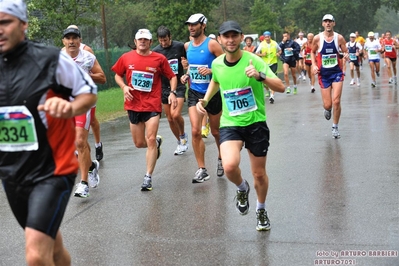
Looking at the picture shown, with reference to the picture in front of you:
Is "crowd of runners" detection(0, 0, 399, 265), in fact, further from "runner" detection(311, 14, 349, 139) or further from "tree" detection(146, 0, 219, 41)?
"tree" detection(146, 0, 219, 41)

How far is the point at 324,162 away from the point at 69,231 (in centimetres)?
442

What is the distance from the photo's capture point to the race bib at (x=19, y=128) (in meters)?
4.19

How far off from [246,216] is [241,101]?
1.25 metres

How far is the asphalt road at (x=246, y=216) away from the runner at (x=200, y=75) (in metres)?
0.34

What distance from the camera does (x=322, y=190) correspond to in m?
8.40

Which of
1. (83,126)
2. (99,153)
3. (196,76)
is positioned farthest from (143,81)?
(99,153)

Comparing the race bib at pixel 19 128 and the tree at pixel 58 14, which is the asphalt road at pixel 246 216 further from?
the tree at pixel 58 14

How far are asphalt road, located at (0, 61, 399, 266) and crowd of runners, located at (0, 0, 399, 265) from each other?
0.32 meters

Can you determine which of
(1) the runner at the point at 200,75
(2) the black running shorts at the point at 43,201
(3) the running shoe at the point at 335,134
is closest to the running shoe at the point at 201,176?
(1) the runner at the point at 200,75

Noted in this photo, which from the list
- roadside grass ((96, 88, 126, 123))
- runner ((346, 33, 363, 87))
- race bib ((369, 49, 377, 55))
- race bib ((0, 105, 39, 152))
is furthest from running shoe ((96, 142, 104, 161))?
race bib ((369, 49, 377, 55))

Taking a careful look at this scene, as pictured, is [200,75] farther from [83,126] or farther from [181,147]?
[181,147]

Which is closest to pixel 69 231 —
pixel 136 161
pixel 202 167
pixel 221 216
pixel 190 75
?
Result: pixel 221 216

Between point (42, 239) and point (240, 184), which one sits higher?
point (42, 239)

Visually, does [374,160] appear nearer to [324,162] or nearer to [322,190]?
[324,162]
